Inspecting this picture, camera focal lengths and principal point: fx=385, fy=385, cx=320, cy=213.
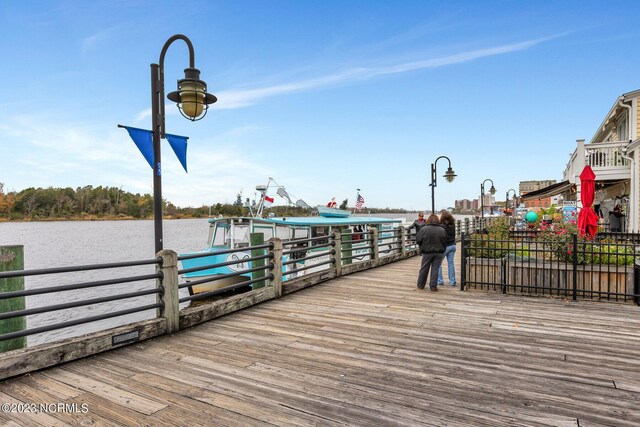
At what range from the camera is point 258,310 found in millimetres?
7121

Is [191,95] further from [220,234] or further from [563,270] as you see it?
[220,234]

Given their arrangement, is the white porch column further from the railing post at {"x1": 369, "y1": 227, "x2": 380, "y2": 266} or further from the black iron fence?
the railing post at {"x1": 369, "y1": 227, "x2": 380, "y2": 266}

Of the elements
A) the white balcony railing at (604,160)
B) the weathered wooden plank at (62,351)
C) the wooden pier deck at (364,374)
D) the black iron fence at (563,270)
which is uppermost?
the white balcony railing at (604,160)

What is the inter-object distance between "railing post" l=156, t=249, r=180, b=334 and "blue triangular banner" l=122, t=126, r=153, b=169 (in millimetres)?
1468

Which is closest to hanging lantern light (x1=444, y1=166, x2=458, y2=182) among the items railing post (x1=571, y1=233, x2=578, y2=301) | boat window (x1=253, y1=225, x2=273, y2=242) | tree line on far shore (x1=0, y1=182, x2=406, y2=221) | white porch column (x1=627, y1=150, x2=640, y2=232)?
white porch column (x1=627, y1=150, x2=640, y2=232)

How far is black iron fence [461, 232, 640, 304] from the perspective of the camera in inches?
296

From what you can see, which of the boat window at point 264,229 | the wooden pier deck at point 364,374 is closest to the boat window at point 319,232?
the boat window at point 264,229

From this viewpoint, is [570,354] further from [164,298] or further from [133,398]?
[164,298]

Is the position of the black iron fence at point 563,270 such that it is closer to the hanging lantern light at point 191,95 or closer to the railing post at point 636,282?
the railing post at point 636,282

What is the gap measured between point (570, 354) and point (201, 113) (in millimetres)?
6081

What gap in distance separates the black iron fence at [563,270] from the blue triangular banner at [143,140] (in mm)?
6700

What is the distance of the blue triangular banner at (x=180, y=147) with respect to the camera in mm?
6301

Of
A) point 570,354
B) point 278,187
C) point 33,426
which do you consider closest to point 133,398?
point 33,426

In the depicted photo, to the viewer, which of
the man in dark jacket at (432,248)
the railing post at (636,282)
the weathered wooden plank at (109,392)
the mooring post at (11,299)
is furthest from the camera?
the man in dark jacket at (432,248)
